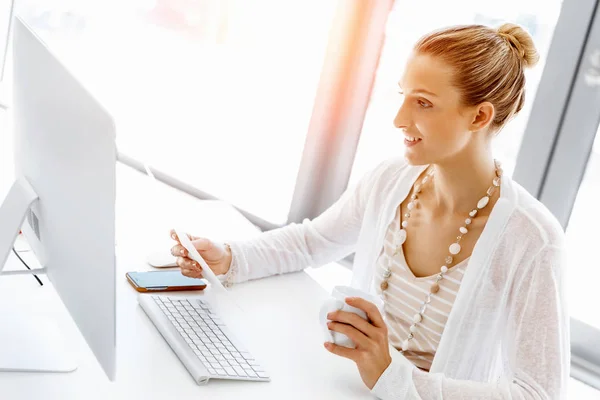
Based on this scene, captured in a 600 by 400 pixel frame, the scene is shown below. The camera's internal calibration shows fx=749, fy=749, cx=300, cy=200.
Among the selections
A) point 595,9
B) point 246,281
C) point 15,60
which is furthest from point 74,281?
point 595,9

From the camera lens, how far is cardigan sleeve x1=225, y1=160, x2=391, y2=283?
1.73 m

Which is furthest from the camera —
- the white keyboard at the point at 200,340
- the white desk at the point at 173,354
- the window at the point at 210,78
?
the window at the point at 210,78

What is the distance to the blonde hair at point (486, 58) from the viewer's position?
4.86 feet

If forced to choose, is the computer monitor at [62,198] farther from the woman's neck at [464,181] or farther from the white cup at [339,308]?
the woman's neck at [464,181]

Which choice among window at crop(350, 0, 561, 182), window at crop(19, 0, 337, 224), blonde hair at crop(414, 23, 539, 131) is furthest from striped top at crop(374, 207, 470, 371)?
window at crop(19, 0, 337, 224)

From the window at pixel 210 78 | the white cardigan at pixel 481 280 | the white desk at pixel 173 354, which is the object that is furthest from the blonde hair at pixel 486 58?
the window at pixel 210 78

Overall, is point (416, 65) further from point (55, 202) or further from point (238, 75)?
point (238, 75)

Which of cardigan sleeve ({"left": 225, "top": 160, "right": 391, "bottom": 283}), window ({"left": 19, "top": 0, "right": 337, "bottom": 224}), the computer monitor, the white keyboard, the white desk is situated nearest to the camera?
the computer monitor

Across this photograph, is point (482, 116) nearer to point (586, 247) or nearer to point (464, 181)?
point (464, 181)

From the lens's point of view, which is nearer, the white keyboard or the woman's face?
the white keyboard

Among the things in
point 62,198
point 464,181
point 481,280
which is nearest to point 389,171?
point 464,181

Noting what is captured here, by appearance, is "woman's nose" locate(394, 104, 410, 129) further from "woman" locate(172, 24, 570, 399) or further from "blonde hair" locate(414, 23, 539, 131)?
"blonde hair" locate(414, 23, 539, 131)

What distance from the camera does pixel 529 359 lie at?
1359 mm

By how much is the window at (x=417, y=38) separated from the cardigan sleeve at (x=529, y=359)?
0.70 m
